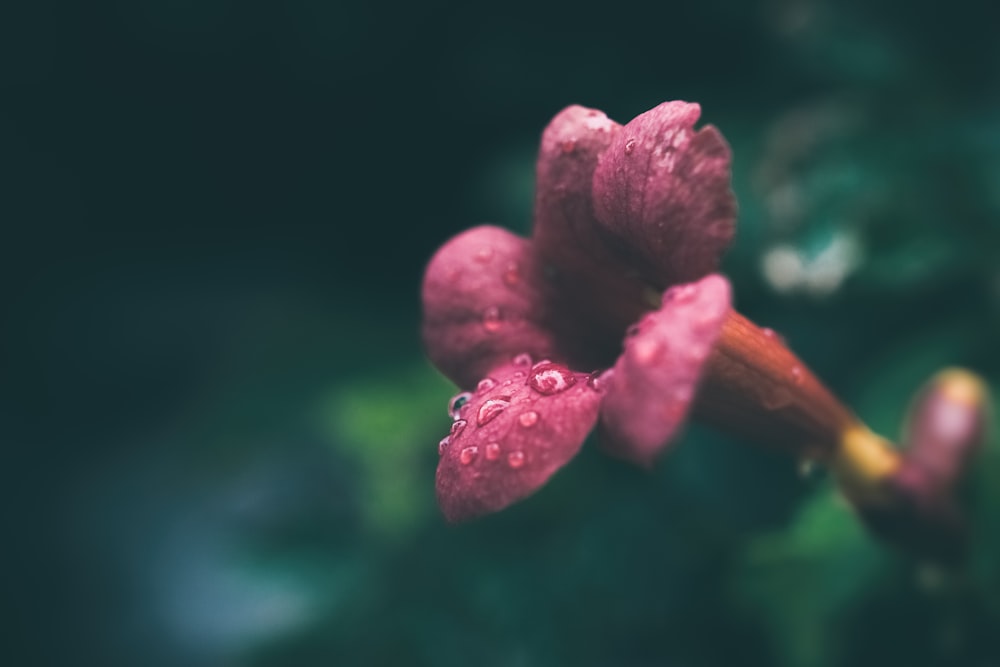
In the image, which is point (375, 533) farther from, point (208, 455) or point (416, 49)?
point (416, 49)

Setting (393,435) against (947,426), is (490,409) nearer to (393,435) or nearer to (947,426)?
(947,426)

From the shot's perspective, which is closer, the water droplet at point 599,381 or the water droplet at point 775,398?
the water droplet at point 599,381

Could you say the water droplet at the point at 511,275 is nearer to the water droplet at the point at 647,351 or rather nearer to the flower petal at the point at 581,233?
the flower petal at the point at 581,233

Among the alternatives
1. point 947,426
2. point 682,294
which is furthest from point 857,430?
point 682,294

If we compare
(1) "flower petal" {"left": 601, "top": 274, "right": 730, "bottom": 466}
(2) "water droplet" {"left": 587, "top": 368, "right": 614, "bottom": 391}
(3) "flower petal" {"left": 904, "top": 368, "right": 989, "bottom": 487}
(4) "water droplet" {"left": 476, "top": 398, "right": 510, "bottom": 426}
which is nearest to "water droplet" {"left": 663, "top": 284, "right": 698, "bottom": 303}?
(1) "flower petal" {"left": 601, "top": 274, "right": 730, "bottom": 466}

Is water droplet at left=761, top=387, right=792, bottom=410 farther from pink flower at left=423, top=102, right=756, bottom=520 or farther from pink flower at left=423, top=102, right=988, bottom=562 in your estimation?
pink flower at left=423, top=102, right=756, bottom=520

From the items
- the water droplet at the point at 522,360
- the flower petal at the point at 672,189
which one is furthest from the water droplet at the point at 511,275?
the flower petal at the point at 672,189

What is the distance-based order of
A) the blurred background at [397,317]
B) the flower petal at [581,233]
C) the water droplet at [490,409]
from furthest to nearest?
the blurred background at [397,317]
the flower petal at [581,233]
the water droplet at [490,409]
